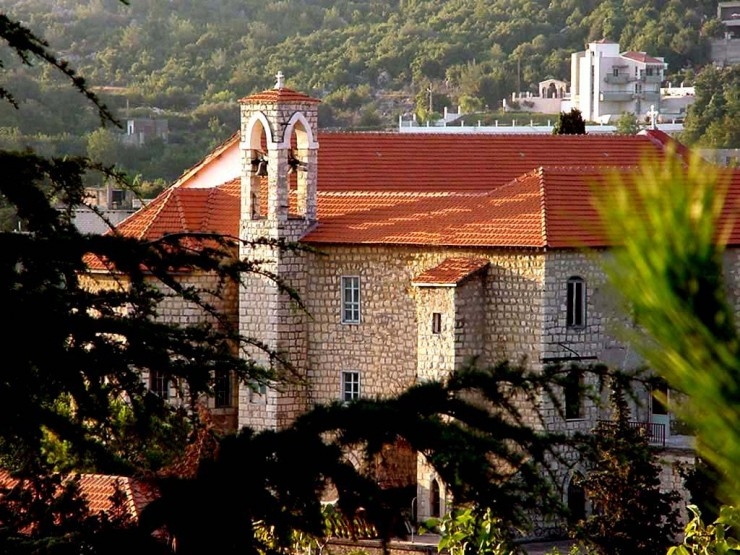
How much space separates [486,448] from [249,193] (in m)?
A: 26.6

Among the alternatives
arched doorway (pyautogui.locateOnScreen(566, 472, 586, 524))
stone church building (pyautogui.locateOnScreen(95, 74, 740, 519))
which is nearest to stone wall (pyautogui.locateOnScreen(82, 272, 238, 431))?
stone church building (pyautogui.locateOnScreen(95, 74, 740, 519))

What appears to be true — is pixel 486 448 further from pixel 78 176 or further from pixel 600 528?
pixel 600 528

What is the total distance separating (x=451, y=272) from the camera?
3262cm

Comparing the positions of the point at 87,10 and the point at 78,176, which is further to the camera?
the point at 87,10

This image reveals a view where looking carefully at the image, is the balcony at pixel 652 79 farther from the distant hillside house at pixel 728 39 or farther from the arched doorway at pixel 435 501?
the arched doorway at pixel 435 501

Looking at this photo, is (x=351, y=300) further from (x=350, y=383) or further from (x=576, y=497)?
(x=576, y=497)

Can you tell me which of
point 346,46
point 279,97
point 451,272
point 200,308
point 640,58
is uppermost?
point 346,46

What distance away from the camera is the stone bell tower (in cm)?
3403

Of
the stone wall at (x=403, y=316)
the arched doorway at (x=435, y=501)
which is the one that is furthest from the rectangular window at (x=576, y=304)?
the arched doorway at (x=435, y=501)

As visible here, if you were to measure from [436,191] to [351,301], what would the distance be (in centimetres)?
336

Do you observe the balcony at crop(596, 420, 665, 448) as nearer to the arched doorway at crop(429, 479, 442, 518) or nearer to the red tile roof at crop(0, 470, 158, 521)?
the arched doorway at crop(429, 479, 442, 518)

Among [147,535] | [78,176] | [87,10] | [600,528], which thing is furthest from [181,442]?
→ [87,10]

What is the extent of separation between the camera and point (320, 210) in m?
34.9

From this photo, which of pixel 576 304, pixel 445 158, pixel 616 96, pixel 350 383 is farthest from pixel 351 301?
pixel 616 96
